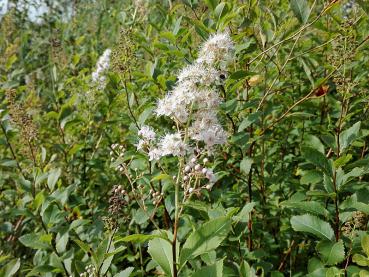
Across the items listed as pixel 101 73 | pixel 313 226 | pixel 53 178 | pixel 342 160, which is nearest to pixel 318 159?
pixel 342 160

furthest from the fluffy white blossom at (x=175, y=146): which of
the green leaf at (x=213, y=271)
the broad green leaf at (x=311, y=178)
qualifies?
the broad green leaf at (x=311, y=178)

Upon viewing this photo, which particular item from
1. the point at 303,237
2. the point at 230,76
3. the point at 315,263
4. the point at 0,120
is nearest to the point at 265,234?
the point at 303,237

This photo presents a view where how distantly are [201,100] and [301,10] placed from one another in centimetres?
57

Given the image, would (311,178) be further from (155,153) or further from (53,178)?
(53,178)

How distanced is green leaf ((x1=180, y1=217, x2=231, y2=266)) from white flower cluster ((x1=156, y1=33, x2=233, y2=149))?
0.72ft

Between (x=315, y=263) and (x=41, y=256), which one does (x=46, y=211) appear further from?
(x=315, y=263)

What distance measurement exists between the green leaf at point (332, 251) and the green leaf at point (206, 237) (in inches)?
14.6

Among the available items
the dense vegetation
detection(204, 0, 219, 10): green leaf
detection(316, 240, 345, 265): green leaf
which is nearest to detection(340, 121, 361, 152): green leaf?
the dense vegetation

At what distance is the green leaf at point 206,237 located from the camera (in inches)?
43.0

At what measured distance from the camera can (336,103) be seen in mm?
2111

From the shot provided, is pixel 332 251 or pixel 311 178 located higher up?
pixel 311 178

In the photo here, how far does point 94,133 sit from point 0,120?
46 cm

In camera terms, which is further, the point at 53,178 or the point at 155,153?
the point at 53,178

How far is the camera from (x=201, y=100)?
1225 millimetres
